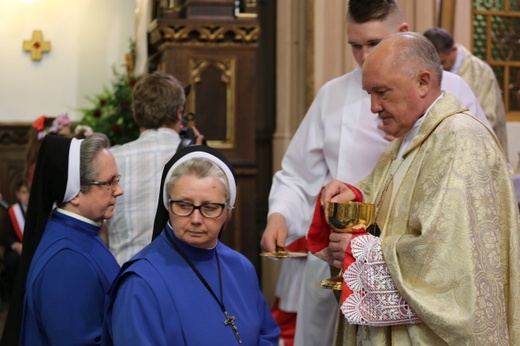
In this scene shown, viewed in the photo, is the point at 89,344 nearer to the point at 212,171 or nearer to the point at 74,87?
the point at 212,171

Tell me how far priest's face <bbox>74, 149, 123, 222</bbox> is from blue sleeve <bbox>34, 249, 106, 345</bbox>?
0.21 metres

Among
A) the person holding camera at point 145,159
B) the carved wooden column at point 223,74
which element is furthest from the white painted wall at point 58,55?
the person holding camera at point 145,159

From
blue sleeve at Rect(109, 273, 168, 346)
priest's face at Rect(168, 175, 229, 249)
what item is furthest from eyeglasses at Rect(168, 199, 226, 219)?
blue sleeve at Rect(109, 273, 168, 346)

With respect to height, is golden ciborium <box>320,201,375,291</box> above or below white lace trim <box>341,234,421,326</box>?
above

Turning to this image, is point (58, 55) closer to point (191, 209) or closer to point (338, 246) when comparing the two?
point (338, 246)

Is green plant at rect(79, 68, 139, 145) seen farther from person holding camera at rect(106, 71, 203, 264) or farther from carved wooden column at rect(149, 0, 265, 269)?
person holding camera at rect(106, 71, 203, 264)

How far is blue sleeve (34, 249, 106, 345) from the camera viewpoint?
128 inches

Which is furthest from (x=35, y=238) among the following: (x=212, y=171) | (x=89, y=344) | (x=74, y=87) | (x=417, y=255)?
(x=74, y=87)

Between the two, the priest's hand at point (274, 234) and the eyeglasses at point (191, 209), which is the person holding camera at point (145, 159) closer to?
the priest's hand at point (274, 234)

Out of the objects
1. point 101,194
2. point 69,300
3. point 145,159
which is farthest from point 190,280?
point 145,159

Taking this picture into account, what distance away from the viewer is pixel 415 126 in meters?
3.37

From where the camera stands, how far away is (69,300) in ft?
10.8

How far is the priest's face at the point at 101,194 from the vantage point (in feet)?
11.7

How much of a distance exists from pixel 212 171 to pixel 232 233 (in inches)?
163
